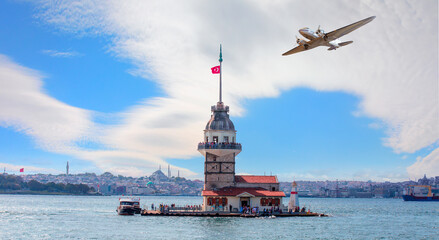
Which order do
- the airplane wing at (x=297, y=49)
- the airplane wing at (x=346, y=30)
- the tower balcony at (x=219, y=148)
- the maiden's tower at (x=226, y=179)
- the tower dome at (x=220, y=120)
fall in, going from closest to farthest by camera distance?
1. the airplane wing at (x=346, y=30)
2. the airplane wing at (x=297, y=49)
3. the maiden's tower at (x=226, y=179)
4. the tower balcony at (x=219, y=148)
5. the tower dome at (x=220, y=120)

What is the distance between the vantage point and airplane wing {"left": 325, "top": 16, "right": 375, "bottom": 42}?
36.1 m

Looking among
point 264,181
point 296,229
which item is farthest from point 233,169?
point 296,229

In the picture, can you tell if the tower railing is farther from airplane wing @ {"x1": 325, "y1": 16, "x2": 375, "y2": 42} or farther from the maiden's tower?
airplane wing @ {"x1": 325, "y1": 16, "x2": 375, "y2": 42}

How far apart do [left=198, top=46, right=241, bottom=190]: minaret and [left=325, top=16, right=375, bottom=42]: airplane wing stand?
119ft

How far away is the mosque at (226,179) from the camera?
236 feet

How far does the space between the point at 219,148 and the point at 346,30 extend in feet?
124

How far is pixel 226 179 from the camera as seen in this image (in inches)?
2943

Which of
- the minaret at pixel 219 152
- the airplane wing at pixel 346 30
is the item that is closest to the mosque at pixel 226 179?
the minaret at pixel 219 152

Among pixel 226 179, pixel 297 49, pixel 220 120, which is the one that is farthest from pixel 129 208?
pixel 297 49

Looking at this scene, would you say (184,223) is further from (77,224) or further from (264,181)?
(264,181)

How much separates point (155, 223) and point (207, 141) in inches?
656

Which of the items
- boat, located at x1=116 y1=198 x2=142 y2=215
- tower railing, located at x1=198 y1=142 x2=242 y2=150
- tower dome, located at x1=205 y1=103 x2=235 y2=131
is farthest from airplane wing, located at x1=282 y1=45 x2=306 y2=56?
boat, located at x1=116 y1=198 x2=142 y2=215

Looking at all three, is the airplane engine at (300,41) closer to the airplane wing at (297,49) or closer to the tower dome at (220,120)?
the airplane wing at (297,49)

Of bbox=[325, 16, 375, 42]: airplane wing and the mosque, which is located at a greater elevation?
bbox=[325, 16, 375, 42]: airplane wing
